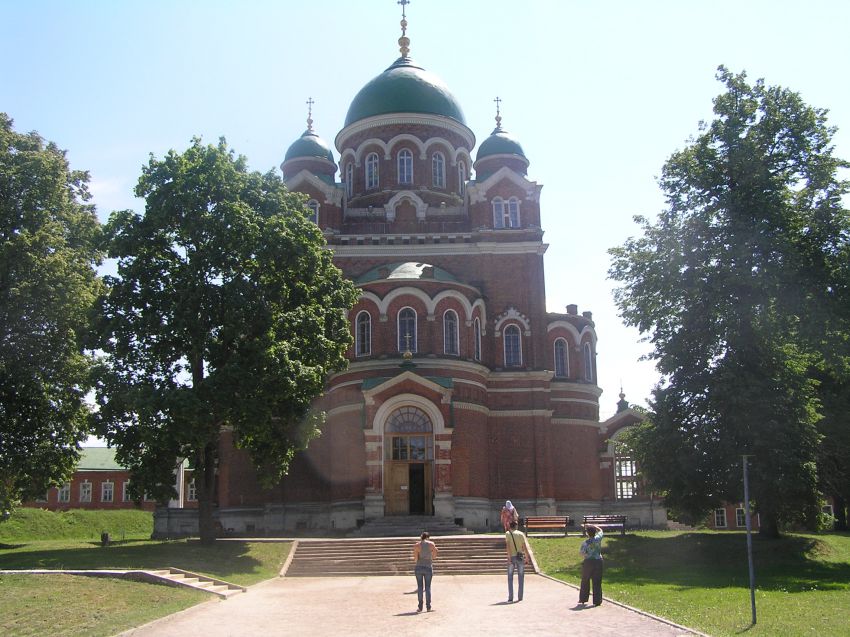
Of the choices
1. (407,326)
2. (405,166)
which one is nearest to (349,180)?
(405,166)

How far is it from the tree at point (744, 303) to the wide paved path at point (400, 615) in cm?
892

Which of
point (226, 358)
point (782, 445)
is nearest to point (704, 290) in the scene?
point (782, 445)

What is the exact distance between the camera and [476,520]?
35.0 m

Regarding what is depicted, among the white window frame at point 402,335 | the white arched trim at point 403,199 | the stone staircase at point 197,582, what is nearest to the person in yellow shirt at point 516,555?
the stone staircase at point 197,582

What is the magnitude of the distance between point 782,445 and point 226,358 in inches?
657

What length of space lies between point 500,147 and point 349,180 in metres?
7.59

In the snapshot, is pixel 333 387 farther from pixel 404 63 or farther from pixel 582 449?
pixel 404 63

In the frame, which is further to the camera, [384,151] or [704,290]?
[384,151]

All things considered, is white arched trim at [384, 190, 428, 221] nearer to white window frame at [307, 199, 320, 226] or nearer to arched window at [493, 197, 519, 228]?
white window frame at [307, 199, 320, 226]

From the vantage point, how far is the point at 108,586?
19.2 meters

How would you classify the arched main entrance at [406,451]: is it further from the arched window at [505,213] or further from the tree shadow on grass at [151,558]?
the arched window at [505,213]

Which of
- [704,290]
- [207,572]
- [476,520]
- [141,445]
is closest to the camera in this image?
[207,572]

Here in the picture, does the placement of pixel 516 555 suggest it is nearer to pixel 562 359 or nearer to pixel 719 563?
pixel 719 563

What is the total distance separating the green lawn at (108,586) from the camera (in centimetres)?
1625
